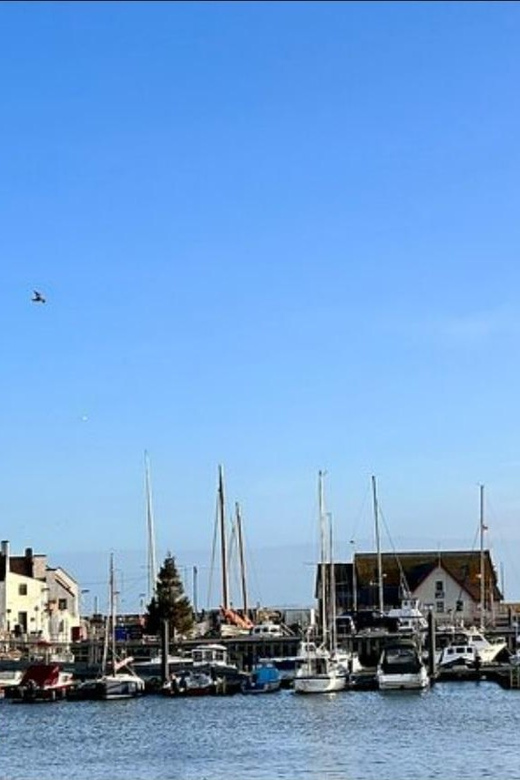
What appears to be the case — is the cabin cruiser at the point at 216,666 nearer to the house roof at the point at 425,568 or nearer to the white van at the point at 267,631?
the white van at the point at 267,631

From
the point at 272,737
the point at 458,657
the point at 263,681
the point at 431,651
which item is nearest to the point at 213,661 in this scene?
the point at 263,681

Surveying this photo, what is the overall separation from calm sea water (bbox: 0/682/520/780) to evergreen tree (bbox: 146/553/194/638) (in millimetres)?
33978

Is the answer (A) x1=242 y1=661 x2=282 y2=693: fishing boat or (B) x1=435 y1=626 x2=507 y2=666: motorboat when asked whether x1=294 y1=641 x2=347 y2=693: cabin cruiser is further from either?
(B) x1=435 y1=626 x2=507 y2=666: motorboat

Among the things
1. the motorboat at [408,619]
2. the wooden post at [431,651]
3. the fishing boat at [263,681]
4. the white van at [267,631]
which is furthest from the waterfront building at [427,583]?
the fishing boat at [263,681]

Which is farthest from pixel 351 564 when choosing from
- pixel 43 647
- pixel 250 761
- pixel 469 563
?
pixel 250 761

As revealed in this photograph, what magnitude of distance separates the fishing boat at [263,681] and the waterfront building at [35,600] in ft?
122

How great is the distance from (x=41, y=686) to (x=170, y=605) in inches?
1358

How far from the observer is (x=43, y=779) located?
2357 inches

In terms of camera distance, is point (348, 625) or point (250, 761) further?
point (348, 625)

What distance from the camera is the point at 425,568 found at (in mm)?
168125

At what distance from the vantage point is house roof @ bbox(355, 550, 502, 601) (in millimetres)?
166625

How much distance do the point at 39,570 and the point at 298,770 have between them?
333 ft

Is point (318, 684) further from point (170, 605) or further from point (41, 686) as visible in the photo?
point (170, 605)

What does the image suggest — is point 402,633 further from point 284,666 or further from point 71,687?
point 71,687
